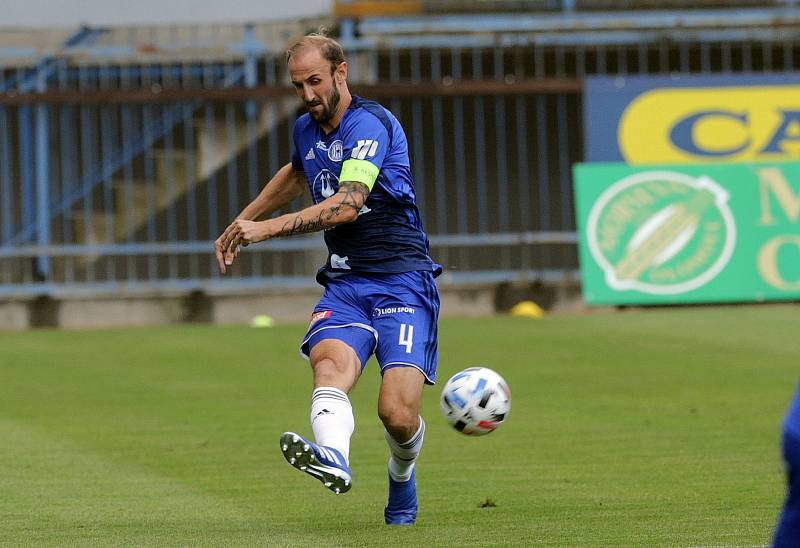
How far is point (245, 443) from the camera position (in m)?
9.60

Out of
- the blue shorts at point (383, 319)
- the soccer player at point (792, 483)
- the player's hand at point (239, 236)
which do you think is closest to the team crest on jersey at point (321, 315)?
the blue shorts at point (383, 319)

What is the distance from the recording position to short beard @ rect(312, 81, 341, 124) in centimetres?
664

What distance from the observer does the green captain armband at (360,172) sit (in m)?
6.54

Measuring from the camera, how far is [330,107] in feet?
21.9

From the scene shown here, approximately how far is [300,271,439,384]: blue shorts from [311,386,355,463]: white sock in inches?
14.7

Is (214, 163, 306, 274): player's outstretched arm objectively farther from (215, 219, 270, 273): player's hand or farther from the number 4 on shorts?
the number 4 on shorts

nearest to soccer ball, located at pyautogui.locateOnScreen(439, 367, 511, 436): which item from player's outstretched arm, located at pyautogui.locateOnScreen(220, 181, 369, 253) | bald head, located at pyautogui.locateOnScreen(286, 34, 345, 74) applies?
player's outstretched arm, located at pyautogui.locateOnScreen(220, 181, 369, 253)

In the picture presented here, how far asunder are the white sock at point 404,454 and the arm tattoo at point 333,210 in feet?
3.05

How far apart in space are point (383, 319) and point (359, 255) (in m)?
0.31

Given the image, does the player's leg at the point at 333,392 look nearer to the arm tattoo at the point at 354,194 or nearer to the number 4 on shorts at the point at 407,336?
the number 4 on shorts at the point at 407,336

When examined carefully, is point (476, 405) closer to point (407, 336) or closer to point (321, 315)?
point (407, 336)

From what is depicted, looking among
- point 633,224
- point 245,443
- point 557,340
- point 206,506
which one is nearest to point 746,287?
point 633,224

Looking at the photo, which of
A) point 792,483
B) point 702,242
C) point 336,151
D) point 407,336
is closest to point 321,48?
point 336,151

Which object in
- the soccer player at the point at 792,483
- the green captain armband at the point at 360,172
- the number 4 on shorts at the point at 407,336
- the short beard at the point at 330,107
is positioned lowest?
the number 4 on shorts at the point at 407,336
